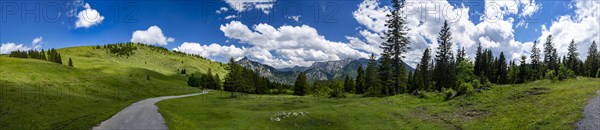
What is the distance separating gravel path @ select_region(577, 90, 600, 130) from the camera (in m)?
22.9

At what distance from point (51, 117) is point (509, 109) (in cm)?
4497

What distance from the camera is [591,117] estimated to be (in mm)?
25047

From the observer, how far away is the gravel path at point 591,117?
22.9 m

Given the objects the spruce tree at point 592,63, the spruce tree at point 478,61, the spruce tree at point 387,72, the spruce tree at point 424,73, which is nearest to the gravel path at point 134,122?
the spruce tree at point 387,72

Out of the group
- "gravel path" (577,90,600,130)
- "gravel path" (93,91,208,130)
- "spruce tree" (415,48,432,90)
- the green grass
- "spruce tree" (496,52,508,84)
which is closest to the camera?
"gravel path" (577,90,600,130)

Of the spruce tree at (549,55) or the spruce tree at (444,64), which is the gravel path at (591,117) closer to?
the spruce tree at (444,64)

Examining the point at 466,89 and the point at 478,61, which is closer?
the point at 466,89

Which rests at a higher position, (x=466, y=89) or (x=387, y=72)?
(x=387, y=72)

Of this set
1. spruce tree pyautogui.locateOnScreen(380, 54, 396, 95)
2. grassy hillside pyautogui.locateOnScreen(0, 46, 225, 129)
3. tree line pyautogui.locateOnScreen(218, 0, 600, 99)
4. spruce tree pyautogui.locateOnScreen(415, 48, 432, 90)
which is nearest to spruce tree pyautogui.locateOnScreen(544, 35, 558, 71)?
tree line pyautogui.locateOnScreen(218, 0, 600, 99)

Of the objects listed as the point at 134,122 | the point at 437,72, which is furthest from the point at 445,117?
the point at 437,72

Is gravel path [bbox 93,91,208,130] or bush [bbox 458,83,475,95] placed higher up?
bush [bbox 458,83,475,95]

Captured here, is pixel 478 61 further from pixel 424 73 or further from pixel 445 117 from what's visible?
pixel 445 117

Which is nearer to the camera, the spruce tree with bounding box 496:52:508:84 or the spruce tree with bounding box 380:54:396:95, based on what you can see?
the spruce tree with bounding box 380:54:396:95

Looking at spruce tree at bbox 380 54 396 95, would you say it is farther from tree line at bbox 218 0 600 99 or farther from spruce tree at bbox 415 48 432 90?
spruce tree at bbox 415 48 432 90
